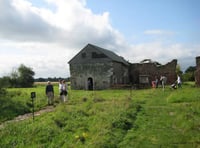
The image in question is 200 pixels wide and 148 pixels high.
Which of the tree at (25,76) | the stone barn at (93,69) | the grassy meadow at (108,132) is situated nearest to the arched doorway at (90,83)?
the stone barn at (93,69)

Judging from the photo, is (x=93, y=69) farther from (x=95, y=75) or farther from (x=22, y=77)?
(x=22, y=77)

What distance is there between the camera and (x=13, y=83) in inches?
2985

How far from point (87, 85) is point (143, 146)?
38008 millimetres

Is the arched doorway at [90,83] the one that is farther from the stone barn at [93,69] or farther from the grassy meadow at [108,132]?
the grassy meadow at [108,132]

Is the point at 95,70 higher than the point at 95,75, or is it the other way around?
the point at 95,70

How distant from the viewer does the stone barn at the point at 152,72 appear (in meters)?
52.3

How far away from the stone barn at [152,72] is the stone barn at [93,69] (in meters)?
7.12

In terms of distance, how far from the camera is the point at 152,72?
5344 cm

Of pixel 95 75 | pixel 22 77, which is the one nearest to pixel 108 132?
pixel 95 75

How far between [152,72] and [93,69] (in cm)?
1254

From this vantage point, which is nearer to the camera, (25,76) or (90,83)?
(90,83)

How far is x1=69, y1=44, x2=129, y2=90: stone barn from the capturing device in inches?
1815

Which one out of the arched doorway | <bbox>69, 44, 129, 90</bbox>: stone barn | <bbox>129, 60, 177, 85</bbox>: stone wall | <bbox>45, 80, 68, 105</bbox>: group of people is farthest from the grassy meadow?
<bbox>129, 60, 177, 85</bbox>: stone wall

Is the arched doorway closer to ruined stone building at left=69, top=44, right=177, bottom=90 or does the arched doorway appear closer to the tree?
ruined stone building at left=69, top=44, right=177, bottom=90
